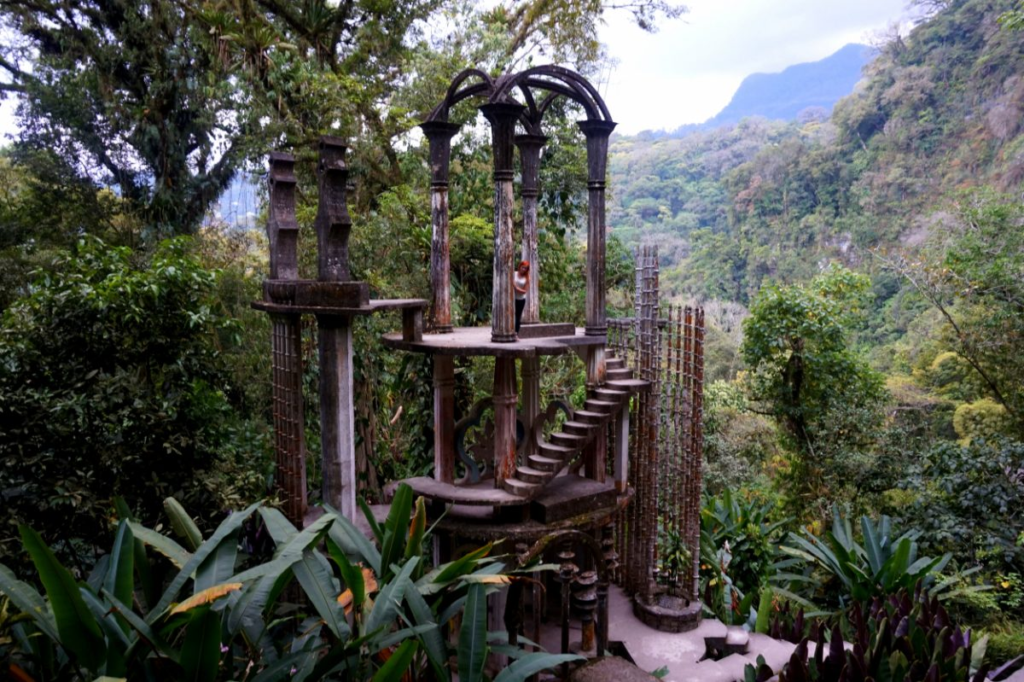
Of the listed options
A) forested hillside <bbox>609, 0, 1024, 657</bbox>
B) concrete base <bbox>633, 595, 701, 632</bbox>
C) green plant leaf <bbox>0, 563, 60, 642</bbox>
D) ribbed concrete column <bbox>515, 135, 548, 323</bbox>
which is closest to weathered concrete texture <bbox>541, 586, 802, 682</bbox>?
concrete base <bbox>633, 595, 701, 632</bbox>

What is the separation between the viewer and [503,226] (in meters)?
4.86

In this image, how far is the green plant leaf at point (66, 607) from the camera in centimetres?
256

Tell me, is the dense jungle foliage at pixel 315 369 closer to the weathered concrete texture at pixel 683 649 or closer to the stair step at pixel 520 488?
the weathered concrete texture at pixel 683 649

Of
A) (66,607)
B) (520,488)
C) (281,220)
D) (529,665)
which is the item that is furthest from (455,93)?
(66,607)

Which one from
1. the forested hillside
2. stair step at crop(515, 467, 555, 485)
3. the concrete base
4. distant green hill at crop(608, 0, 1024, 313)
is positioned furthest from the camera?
distant green hill at crop(608, 0, 1024, 313)

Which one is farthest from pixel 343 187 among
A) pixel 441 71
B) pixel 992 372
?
pixel 992 372

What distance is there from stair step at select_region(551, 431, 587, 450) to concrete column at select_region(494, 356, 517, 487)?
0.36 meters

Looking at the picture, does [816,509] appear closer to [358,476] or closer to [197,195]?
[358,476]

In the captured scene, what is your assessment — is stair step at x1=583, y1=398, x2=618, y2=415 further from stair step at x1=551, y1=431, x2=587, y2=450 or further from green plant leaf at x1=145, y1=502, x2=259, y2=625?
green plant leaf at x1=145, y1=502, x2=259, y2=625

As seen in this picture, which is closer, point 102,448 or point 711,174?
point 102,448

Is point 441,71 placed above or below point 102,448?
above

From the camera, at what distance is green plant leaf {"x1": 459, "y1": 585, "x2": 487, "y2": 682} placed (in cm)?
310

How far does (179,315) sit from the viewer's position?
16.0 ft

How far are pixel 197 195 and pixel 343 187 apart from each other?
7.97m
